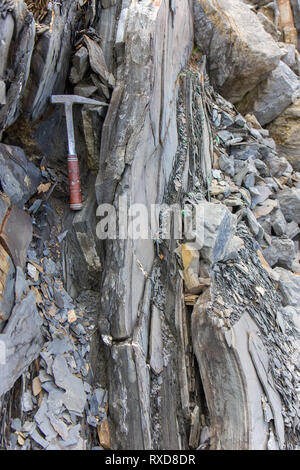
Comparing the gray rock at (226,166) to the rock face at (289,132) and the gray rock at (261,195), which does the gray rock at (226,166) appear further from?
the rock face at (289,132)

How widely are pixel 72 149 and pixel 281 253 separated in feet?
16.9

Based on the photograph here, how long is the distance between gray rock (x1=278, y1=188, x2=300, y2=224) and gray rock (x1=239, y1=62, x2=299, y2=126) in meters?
2.87

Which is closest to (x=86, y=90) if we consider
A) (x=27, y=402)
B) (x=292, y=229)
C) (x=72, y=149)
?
(x=72, y=149)

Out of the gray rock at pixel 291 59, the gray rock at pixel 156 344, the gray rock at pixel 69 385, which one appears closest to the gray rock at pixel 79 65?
the gray rock at pixel 156 344

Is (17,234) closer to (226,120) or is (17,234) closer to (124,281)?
(124,281)

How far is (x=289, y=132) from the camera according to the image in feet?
30.6

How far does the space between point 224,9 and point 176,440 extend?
925 cm

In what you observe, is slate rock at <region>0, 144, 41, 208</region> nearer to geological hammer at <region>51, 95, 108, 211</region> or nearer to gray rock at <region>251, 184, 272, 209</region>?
geological hammer at <region>51, 95, 108, 211</region>

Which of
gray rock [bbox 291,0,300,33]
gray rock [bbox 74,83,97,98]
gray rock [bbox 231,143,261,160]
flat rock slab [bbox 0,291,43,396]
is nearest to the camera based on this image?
flat rock slab [bbox 0,291,43,396]

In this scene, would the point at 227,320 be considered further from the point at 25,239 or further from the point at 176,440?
the point at 25,239

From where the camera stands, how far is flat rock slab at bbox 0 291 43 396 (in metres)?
2.97

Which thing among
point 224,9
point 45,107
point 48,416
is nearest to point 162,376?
point 48,416

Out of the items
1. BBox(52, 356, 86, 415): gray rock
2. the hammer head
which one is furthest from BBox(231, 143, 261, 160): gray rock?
BBox(52, 356, 86, 415): gray rock

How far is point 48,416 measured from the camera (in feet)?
10.3
